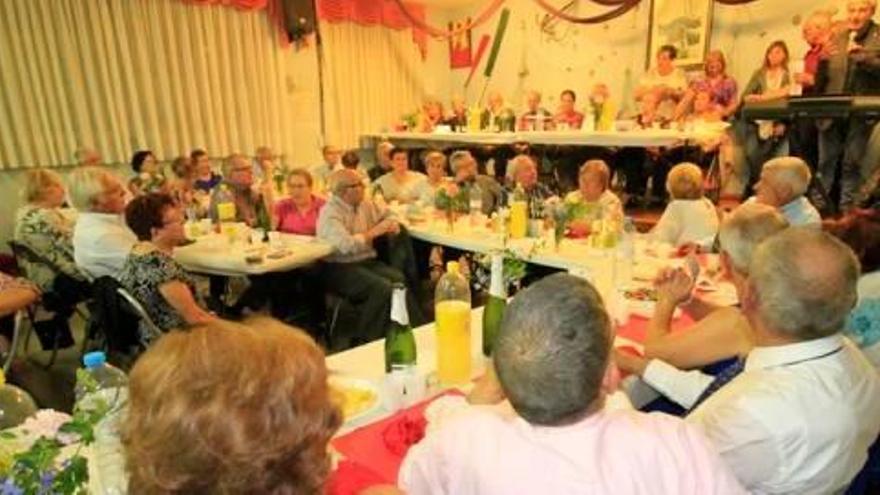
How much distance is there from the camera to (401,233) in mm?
4070

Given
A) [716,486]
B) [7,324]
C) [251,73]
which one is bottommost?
A: [7,324]

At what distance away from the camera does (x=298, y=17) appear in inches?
312

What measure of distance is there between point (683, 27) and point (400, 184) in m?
4.51

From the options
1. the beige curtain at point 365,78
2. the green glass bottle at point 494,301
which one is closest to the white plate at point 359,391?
the green glass bottle at point 494,301

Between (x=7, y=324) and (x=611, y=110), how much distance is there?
6311 mm

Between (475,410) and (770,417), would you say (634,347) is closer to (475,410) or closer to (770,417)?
(770,417)

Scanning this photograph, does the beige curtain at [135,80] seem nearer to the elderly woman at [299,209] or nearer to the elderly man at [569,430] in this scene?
the elderly woman at [299,209]

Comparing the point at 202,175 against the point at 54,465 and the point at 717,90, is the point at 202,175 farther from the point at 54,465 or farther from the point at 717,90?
the point at 717,90

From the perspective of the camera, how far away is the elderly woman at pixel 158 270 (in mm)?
2539

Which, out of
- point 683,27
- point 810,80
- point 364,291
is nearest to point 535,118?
point 683,27

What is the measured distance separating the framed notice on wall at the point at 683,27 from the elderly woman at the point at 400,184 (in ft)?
13.7

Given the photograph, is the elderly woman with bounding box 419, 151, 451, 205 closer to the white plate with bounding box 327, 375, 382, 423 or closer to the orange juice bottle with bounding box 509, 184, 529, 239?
the orange juice bottle with bounding box 509, 184, 529, 239

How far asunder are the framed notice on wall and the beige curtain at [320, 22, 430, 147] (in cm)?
380

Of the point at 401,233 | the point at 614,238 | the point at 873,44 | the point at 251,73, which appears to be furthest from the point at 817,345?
the point at 251,73
